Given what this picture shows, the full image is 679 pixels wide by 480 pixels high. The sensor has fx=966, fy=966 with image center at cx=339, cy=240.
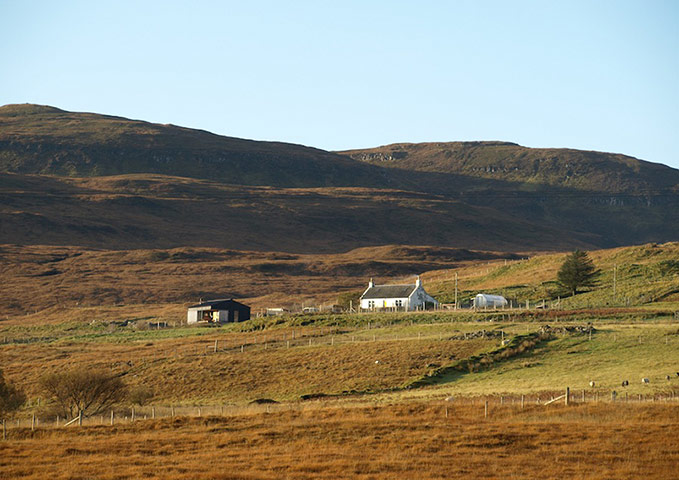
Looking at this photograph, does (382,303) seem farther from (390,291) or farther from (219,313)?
(219,313)

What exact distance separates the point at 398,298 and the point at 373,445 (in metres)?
67.5

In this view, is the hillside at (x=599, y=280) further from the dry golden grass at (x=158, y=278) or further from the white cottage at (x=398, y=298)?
the dry golden grass at (x=158, y=278)

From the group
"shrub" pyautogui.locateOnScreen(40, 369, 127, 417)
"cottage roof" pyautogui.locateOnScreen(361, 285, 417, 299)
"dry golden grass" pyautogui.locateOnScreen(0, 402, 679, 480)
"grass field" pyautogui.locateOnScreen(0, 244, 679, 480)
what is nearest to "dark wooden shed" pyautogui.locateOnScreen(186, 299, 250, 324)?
"grass field" pyautogui.locateOnScreen(0, 244, 679, 480)

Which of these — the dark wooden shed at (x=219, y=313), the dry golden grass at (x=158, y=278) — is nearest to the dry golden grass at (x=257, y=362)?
the dark wooden shed at (x=219, y=313)

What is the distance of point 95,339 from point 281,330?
2008 cm

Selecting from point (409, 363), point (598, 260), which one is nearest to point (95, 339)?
point (409, 363)

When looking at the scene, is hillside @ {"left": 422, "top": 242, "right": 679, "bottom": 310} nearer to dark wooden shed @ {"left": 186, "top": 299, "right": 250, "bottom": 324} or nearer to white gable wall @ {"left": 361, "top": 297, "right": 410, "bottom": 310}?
white gable wall @ {"left": 361, "top": 297, "right": 410, "bottom": 310}

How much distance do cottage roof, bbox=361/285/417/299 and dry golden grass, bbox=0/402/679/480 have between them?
59.1 m

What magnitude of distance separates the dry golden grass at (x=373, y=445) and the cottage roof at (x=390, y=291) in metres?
59.1

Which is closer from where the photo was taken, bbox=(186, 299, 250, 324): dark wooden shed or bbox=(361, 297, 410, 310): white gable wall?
bbox=(361, 297, 410, 310): white gable wall

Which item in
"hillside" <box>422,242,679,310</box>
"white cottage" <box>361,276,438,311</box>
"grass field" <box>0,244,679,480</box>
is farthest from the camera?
"white cottage" <box>361,276,438,311</box>

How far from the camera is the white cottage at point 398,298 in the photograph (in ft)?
333

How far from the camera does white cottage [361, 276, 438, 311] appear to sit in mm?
101438

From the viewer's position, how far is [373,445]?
35219 millimetres
